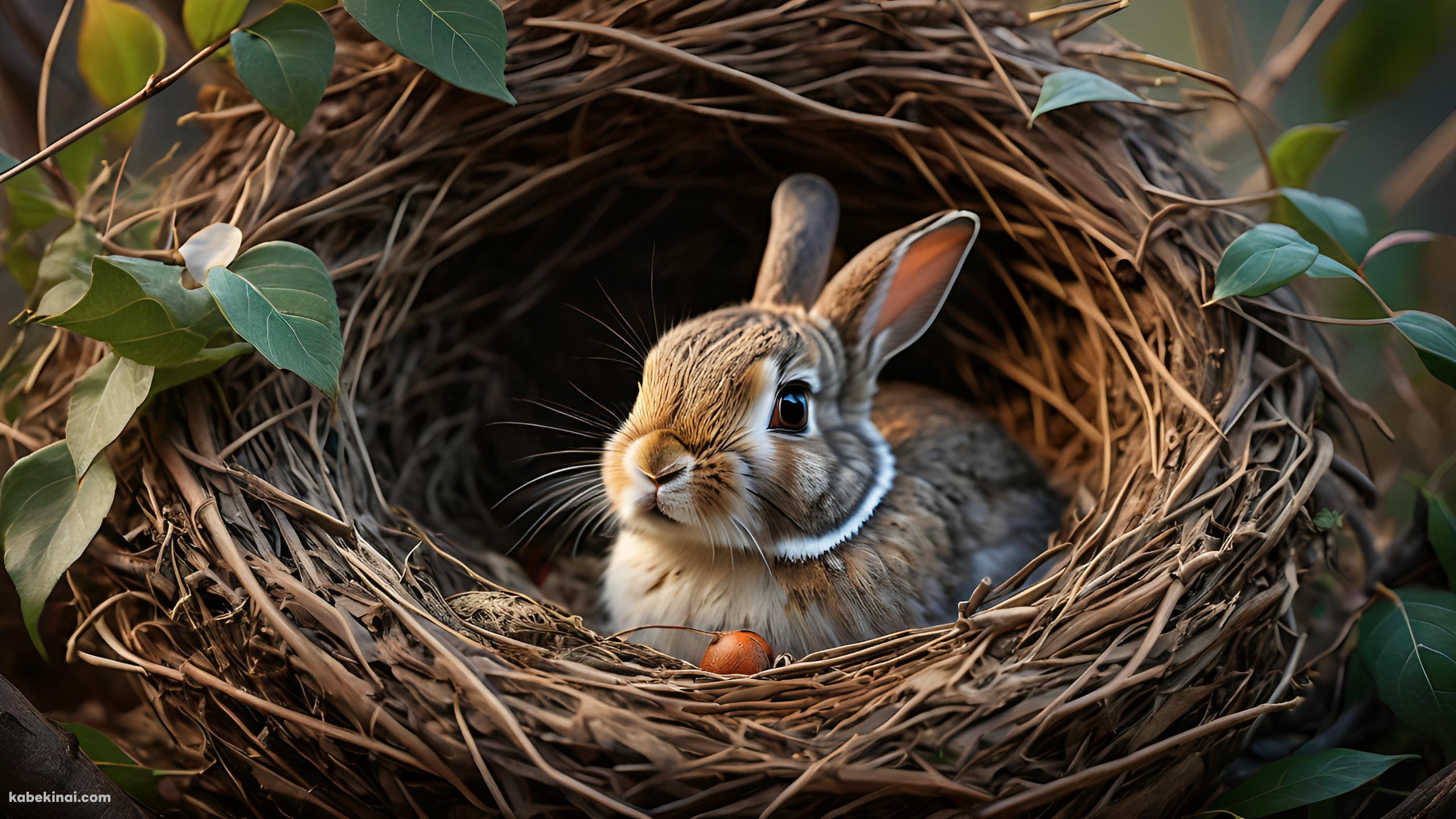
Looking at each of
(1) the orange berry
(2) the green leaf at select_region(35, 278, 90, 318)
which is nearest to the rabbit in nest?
(1) the orange berry

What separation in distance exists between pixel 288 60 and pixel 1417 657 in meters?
2.46

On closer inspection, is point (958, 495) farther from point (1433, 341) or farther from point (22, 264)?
point (22, 264)

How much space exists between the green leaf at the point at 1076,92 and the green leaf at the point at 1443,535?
1085mm

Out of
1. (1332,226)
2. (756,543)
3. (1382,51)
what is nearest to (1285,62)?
(1382,51)

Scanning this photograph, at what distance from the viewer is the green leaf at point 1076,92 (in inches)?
73.5

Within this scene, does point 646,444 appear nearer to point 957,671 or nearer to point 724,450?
point 724,450

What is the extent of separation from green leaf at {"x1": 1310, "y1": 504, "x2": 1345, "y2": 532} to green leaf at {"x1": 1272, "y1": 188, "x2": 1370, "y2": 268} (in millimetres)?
518

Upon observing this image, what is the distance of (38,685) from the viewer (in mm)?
2219

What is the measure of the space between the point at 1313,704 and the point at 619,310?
6.89 feet

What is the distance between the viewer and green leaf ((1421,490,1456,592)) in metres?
1.90

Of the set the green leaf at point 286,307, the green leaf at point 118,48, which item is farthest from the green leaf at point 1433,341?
the green leaf at point 118,48

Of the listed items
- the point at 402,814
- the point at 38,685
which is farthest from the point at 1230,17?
the point at 38,685

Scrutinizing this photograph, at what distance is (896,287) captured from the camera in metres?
2.26

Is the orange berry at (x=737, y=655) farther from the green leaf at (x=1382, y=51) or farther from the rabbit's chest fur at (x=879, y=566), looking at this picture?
the green leaf at (x=1382, y=51)
